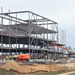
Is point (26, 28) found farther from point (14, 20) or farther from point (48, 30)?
point (48, 30)

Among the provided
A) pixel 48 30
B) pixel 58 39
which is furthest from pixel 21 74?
pixel 58 39

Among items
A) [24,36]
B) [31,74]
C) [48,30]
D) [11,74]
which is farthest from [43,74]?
[48,30]

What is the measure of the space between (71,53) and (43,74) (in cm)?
4677

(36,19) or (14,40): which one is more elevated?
(36,19)

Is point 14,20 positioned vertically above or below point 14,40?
above

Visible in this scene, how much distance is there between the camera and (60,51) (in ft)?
264

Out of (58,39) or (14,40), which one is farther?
(58,39)

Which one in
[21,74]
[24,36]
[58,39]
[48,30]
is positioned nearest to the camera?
[21,74]

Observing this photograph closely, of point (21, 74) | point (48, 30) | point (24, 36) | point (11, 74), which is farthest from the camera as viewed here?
point (48, 30)

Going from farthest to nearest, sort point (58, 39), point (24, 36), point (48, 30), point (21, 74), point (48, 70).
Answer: point (58, 39), point (48, 30), point (24, 36), point (48, 70), point (21, 74)

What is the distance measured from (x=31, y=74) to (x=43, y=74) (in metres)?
1.70

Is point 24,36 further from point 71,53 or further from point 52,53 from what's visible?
point 71,53

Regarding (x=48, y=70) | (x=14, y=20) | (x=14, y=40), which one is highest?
(x=14, y=20)

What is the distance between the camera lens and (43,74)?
116 ft
